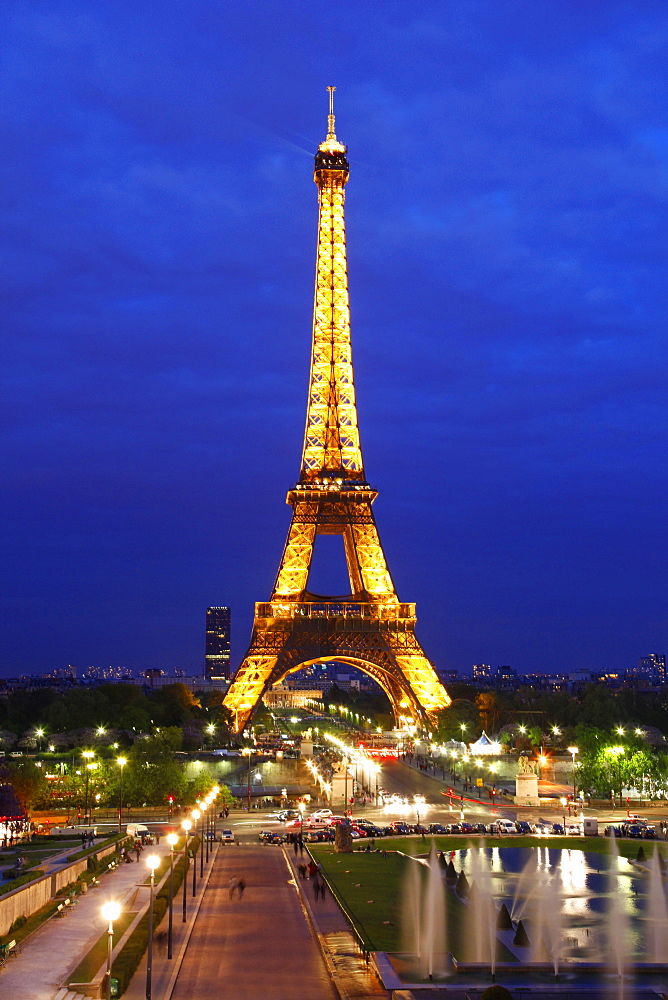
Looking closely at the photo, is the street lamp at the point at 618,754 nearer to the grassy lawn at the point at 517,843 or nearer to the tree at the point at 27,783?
the grassy lawn at the point at 517,843

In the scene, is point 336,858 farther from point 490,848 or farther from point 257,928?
point 257,928

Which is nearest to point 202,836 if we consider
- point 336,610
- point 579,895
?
point 579,895

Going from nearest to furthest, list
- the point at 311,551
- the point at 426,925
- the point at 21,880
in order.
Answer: the point at 426,925 < the point at 21,880 < the point at 311,551

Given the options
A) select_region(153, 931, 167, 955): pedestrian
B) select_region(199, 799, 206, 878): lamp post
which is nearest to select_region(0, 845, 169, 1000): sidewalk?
select_region(153, 931, 167, 955): pedestrian

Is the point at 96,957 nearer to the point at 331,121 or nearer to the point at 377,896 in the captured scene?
the point at 377,896

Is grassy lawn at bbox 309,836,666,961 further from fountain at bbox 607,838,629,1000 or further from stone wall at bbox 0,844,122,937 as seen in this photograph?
stone wall at bbox 0,844,122,937

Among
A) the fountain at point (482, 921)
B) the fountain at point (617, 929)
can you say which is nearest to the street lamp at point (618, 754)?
the fountain at point (617, 929)

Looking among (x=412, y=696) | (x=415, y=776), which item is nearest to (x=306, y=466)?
(x=412, y=696)

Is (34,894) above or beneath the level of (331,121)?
beneath
